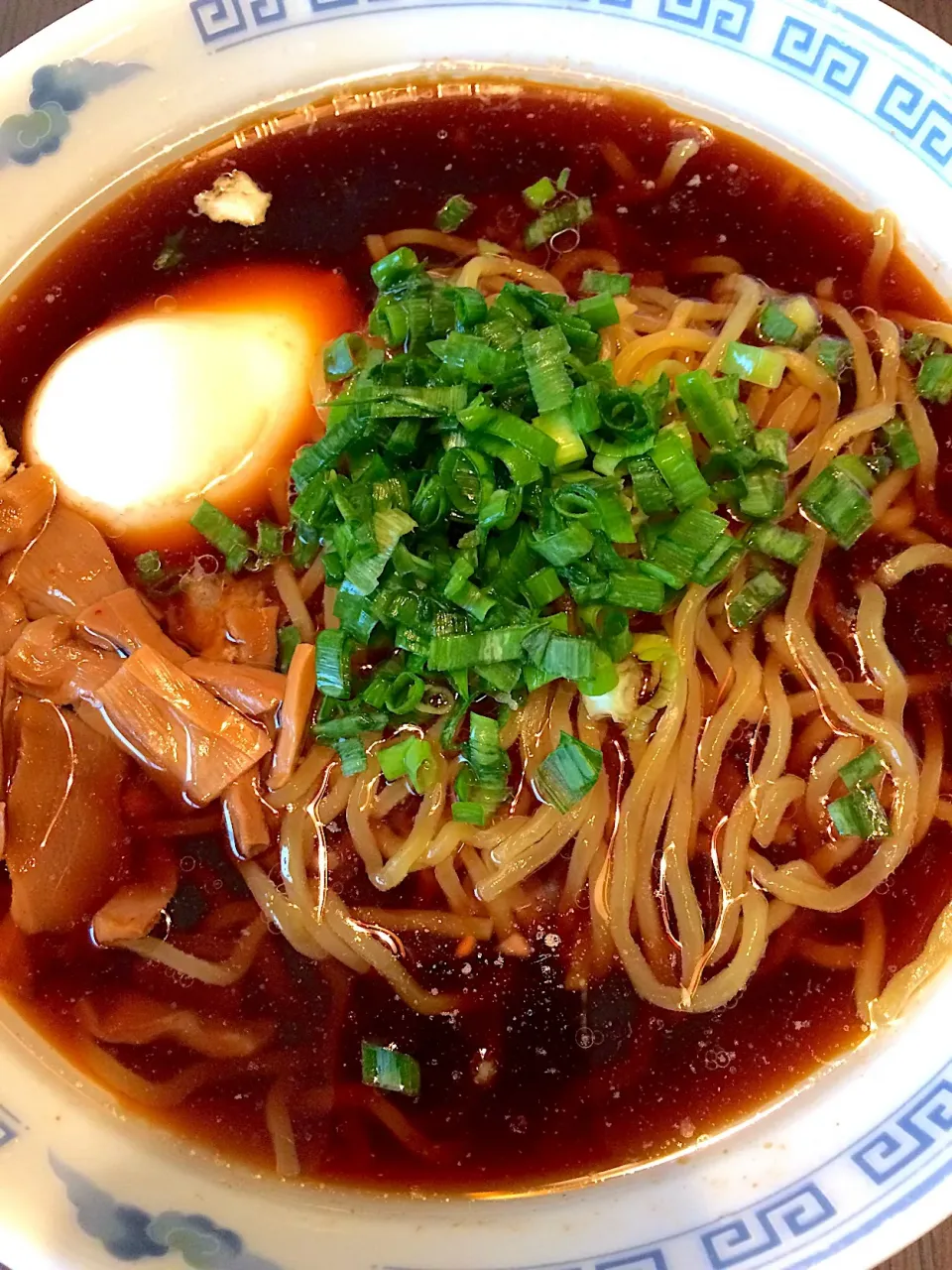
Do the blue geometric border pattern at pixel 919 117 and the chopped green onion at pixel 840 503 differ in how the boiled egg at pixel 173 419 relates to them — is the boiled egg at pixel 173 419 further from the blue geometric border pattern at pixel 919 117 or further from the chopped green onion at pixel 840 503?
the blue geometric border pattern at pixel 919 117

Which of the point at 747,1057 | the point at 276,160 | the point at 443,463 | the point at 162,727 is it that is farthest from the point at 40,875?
the point at 276,160

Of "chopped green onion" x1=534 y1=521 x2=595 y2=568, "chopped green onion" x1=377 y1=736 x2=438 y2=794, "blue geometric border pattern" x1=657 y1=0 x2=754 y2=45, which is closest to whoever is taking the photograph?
"chopped green onion" x1=534 y1=521 x2=595 y2=568

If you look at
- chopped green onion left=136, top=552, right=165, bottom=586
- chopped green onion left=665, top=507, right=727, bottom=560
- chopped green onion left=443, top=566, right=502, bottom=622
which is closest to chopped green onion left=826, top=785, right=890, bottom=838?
chopped green onion left=665, top=507, right=727, bottom=560

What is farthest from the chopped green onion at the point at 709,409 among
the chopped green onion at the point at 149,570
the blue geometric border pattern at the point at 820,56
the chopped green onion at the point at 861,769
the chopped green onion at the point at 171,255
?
the chopped green onion at the point at 171,255

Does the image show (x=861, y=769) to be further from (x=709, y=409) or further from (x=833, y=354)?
(x=833, y=354)

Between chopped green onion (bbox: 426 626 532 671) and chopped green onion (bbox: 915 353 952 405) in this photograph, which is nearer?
chopped green onion (bbox: 426 626 532 671)

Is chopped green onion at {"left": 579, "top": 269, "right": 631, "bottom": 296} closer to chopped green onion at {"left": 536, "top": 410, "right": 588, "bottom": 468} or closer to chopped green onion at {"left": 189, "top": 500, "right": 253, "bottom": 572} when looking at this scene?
chopped green onion at {"left": 536, "top": 410, "right": 588, "bottom": 468}
